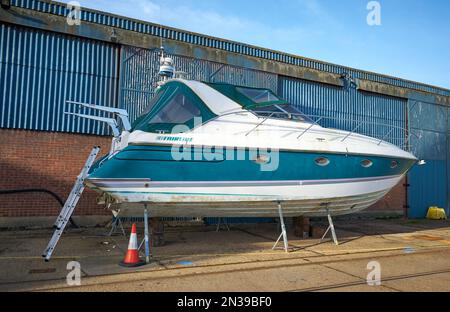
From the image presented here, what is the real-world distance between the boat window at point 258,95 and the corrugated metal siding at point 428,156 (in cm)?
961

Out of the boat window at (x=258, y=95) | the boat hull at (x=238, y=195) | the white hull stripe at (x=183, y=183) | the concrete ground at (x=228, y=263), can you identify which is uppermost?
the boat window at (x=258, y=95)

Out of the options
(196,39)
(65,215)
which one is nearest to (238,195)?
(65,215)

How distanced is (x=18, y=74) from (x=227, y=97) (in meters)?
5.57

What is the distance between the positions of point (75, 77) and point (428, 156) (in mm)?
13274

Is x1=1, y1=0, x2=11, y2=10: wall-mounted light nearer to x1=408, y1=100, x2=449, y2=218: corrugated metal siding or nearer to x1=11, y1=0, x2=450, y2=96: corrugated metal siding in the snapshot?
x1=11, y1=0, x2=450, y2=96: corrugated metal siding

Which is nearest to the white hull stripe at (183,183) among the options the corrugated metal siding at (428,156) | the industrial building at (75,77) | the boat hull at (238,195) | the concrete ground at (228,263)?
the boat hull at (238,195)

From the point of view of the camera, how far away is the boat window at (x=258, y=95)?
23.1 ft

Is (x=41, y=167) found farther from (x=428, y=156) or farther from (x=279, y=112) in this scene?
(x=428, y=156)

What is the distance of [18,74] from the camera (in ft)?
29.7

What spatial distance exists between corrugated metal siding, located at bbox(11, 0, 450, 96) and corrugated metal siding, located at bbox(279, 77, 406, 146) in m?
0.69

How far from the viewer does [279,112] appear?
22.7 feet

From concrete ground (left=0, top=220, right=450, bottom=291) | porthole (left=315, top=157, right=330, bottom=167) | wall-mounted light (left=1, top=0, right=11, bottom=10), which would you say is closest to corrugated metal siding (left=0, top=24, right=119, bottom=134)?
wall-mounted light (left=1, top=0, right=11, bottom=10)

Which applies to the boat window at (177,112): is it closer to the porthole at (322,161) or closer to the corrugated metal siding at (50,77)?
the porthole at (322,161)
